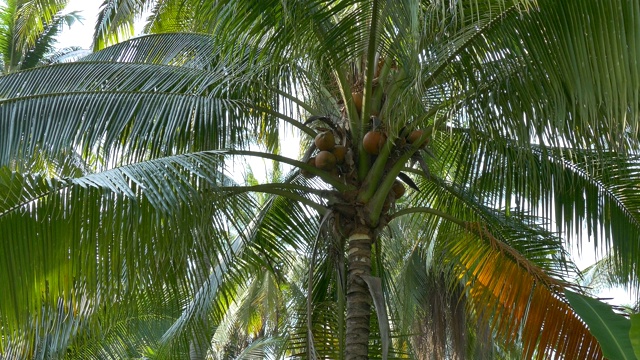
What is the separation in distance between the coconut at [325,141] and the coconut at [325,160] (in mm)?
36

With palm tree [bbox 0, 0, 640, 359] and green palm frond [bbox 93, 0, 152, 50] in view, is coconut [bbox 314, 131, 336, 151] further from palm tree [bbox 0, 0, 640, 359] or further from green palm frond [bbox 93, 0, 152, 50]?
green palm frond [bbox 93, 0, 152, 50]

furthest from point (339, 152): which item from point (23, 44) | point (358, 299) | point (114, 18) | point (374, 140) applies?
point (23, 44)

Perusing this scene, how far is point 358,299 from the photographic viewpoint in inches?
232

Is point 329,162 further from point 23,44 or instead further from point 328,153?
point 23,44

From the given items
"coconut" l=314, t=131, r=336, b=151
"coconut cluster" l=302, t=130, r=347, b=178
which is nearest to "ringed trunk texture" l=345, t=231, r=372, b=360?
"coconut cluster" l=302, t=130, r=347, b=178

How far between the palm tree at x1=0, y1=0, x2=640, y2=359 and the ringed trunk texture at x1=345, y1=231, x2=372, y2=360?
0.05 feet

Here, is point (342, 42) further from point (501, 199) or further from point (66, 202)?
point (501, 199)

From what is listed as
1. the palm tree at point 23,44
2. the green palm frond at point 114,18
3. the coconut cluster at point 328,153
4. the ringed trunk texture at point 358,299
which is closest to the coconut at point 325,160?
the coconut cluster at point 328,153

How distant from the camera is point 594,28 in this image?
4289 millimetres

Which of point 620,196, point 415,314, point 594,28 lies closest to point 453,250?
point 620,196

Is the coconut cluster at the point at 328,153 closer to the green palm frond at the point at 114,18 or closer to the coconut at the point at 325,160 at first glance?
the coconut at the point at 325,160

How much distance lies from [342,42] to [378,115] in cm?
109

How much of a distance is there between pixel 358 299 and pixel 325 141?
1099mm

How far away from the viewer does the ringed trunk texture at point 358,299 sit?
18.8ft
